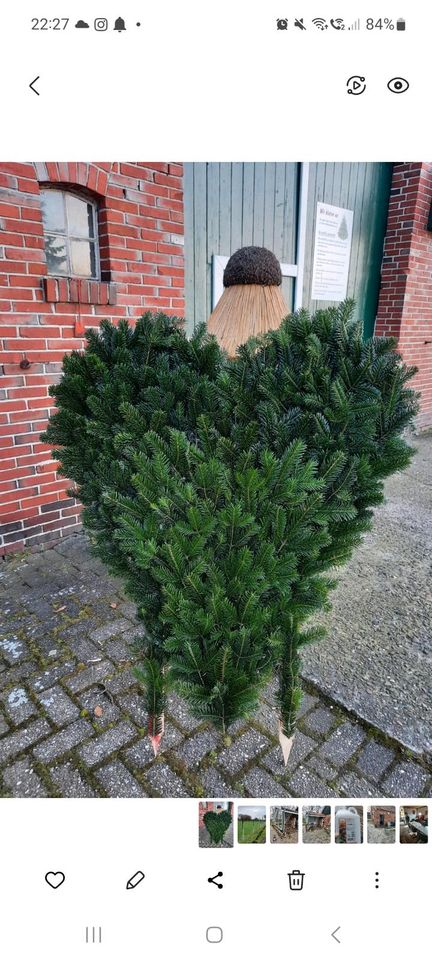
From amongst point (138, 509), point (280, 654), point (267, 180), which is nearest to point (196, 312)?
point (267, 180)

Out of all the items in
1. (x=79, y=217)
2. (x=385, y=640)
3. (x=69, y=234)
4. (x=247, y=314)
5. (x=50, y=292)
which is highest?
(x=79, y=217)

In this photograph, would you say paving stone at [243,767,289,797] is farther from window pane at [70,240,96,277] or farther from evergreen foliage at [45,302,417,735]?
window pane at [70,240,96,277]

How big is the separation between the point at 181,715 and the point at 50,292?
108 inches

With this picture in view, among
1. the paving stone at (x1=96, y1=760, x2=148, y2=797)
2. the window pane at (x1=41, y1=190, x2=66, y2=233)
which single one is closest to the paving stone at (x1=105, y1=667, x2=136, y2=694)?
the paving stone at (x1=96, y1=760, x2=148, y2=797)

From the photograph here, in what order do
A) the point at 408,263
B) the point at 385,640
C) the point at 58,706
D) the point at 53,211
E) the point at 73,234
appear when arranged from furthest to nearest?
1. the point at 408,263
2. the point at 73,234
3. the point at 53,211
4. the point at 385,640
5. the point at 58,706

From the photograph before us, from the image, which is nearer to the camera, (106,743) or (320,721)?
(106,743)

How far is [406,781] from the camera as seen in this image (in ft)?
5.78

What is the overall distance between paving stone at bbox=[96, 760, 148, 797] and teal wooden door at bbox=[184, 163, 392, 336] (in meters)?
3.81

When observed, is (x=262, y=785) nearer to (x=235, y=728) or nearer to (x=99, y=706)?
(x=235, y=728)

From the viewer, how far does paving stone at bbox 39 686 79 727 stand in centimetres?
204

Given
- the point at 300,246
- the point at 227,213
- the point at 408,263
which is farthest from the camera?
the point at 408,263

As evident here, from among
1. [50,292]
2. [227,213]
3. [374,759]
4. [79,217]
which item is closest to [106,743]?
[374,759]

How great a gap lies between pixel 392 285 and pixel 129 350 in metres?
5.94

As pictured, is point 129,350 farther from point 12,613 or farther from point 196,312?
point 196,312
